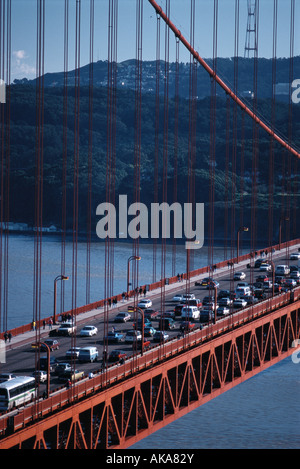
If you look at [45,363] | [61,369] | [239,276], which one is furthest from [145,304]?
[61,369]

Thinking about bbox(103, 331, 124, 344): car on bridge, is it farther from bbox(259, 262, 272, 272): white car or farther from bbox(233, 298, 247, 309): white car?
bbox(259, 262, 272, 272): white car

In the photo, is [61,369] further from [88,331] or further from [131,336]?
[88,331]

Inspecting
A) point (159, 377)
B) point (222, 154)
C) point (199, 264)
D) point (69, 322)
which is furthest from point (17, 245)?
point (159, 377)

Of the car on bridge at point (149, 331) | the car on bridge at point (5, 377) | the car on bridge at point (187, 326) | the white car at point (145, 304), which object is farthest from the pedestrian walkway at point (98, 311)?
the car on bridge at point (187, 326)

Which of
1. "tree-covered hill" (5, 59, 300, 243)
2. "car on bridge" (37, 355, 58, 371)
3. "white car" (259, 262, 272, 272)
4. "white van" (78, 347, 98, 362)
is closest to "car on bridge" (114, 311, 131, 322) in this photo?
"white van" (78, 347, 98, 362)

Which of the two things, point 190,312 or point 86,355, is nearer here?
point 86,355

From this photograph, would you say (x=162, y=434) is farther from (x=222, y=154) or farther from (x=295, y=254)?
(x=222, y=154)
